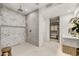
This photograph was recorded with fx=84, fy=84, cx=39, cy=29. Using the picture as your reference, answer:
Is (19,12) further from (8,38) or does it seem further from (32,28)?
(8,38)

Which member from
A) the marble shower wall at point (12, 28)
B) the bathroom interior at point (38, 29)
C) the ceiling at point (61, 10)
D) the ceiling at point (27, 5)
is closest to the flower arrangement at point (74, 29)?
the bathroom interior at point (38, 29)

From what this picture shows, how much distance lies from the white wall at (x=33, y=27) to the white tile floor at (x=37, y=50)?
0.09 meters

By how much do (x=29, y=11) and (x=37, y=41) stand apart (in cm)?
53

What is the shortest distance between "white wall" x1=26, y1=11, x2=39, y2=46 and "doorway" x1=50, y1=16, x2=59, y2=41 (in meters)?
0.24

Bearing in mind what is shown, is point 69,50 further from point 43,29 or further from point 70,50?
point 43,29

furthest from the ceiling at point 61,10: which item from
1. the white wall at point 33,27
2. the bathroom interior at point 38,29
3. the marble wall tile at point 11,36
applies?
the marble wall tile at point 11,36

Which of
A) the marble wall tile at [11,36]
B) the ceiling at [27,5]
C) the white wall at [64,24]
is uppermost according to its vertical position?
the ceiling at [27,5]

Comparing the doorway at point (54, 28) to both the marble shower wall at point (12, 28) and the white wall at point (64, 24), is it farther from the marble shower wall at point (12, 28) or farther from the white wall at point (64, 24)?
the marble shower wall at point (12, 28)

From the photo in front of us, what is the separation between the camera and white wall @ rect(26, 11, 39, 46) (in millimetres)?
1433

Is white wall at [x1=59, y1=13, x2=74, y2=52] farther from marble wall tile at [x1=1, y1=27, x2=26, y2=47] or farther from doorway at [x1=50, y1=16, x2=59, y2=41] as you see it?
marble wall tile at [x1=1, y1=27, x2=26, y2=47]

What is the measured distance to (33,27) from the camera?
4.80ft

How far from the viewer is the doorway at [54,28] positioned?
141cm

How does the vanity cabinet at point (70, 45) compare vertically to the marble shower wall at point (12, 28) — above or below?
below

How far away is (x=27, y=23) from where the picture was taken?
147 centimetres
